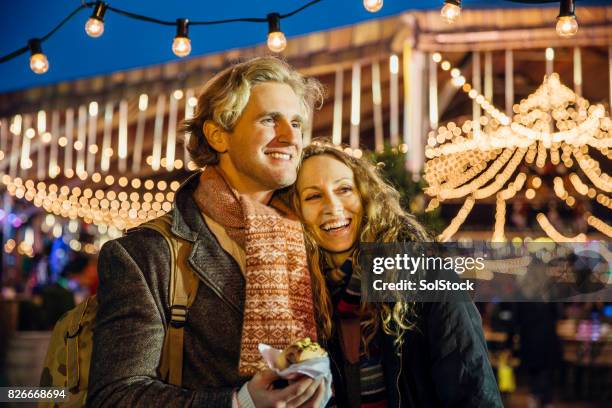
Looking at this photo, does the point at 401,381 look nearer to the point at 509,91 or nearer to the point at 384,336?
the point at 384,336

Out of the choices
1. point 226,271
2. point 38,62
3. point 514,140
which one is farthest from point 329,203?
point 514,140

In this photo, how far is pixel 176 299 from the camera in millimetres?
1856

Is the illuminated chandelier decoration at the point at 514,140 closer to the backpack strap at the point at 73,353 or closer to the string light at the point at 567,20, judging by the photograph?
the string light at the point at 567,20

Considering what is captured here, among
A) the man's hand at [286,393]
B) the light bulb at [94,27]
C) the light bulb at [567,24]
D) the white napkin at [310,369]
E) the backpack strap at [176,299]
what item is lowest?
the man's hand at [286,393]

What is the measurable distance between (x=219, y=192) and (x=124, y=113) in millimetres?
4784

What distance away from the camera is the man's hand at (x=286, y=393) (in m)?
1.60

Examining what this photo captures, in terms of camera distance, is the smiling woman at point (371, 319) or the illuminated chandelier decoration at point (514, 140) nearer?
the smiling woman at point (371, 319)

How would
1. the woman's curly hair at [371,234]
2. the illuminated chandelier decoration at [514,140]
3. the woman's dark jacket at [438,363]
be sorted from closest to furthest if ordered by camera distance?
the woman's dark jacket at [438,363] < the woman's curly hair at [371,234] < the illuminated chandelier decoration at [514,140]

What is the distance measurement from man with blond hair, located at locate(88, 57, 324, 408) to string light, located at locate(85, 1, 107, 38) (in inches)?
74.4

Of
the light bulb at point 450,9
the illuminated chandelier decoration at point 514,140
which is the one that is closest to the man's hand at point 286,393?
the light bulb at point 450,9

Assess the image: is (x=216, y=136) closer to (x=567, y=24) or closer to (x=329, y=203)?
(x=329, y=203)

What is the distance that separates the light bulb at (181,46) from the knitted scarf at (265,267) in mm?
1961

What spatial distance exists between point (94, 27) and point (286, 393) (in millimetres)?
2727

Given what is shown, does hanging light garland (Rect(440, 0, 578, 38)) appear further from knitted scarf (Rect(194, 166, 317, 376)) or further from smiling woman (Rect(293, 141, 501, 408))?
knitted scarf (Rect(194, 166, 317, 376))
